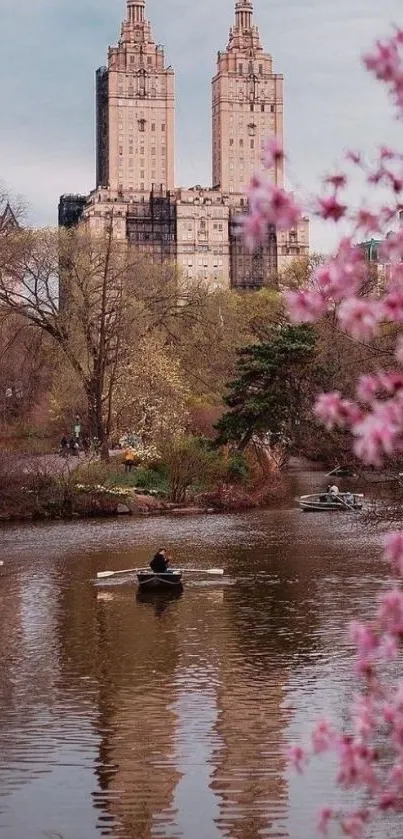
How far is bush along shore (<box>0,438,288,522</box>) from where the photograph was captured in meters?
42.3

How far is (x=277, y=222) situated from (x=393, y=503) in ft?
56.4

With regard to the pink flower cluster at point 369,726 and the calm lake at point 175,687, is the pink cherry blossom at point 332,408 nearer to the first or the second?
the pink flower cluster at point 369,726

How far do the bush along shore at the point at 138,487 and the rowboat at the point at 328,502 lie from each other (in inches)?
108

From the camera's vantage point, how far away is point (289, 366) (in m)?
45.8

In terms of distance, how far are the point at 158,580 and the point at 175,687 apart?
26.3ft

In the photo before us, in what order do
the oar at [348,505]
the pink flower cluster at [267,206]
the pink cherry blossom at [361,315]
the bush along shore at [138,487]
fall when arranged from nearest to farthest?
the pink flower cluster at [267,206] < the pink cherry blossom at [361,315] < the oar at [348,505] < the bush along shore at [138,487]

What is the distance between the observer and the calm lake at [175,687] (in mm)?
12648

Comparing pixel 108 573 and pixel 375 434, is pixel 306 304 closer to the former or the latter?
pixel 375 434

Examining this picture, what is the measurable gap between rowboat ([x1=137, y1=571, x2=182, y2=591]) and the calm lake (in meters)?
0.41

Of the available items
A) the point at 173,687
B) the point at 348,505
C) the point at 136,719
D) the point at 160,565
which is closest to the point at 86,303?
the point at 348,505

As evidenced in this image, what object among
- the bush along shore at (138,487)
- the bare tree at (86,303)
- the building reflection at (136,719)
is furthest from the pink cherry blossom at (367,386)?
the bare tree at (86,303)

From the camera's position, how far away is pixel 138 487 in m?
45.5

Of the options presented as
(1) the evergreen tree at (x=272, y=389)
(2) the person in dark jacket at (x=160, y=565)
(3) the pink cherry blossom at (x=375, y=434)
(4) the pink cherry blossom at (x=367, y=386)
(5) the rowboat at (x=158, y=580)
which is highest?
(1) the evergreen tree at (x=272, y=389)

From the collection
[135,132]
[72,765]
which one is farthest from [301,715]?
[135,132]
